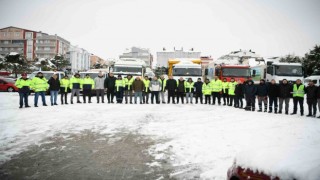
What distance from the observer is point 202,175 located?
17.3ft

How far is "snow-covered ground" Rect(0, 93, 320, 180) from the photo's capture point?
3.11 metres

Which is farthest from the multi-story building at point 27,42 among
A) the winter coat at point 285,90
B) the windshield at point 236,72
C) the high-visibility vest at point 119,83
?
the winter coat at point 285,90

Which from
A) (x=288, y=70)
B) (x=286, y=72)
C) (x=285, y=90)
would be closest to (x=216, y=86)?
(x=285, y=90)

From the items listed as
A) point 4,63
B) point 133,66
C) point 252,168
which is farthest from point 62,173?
point 4,63

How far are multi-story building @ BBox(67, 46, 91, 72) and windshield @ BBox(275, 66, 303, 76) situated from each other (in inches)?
3571

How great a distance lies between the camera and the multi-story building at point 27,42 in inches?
4080

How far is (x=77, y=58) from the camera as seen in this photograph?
116m

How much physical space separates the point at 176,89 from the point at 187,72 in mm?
3814

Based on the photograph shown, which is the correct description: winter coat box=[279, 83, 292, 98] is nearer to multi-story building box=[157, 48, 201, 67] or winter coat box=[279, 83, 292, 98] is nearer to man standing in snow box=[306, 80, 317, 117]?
man standing in snow box=[306, 80, 317, 117]

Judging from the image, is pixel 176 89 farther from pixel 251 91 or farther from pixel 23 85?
pixel 23 85

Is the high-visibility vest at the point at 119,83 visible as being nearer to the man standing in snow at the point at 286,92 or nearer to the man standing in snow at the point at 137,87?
the man standing in snow at the point at 137,87

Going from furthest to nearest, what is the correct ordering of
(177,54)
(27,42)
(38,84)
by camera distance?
(177,54) < (27,42) < (38,84)

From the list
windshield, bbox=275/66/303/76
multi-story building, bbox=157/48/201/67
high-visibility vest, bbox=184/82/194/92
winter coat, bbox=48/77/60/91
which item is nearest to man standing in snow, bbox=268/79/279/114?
high-visibility vest, bbox=184/82/194/92

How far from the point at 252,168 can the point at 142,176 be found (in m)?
2.54
